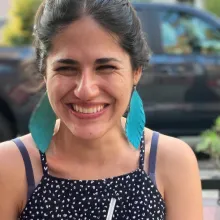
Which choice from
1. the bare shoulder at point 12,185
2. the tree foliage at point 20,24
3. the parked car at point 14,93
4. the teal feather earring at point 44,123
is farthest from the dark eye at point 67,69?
the tree foliage at point 20,24

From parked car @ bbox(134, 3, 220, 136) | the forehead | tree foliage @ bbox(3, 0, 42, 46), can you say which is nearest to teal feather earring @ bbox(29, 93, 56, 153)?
the forehead

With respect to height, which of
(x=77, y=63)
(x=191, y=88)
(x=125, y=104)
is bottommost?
(x=191, y=88)

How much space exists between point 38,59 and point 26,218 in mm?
469

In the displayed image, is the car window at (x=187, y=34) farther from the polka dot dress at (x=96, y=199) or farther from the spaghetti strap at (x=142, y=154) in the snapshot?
the polka dot dress at (x=96, y=199)

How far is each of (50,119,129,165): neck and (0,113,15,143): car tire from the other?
4858 mm

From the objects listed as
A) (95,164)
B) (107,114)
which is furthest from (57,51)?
(95,164)

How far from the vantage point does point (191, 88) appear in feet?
22.0

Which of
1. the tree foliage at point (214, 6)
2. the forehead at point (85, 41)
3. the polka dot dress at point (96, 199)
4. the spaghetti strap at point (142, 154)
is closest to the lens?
the forehead at point (85, 41)

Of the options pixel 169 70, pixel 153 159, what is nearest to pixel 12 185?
pixel 153 159

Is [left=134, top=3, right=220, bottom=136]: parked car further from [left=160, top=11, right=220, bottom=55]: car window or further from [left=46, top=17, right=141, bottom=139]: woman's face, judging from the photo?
[left=46, top=17, right=141, bottom=139]: woman's face

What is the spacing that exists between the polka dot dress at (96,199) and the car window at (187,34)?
195 inches

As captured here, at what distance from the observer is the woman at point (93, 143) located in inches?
62.9

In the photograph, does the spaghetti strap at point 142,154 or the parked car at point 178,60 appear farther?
the parked car at point 178,60

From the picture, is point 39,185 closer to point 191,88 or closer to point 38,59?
point 38,59
